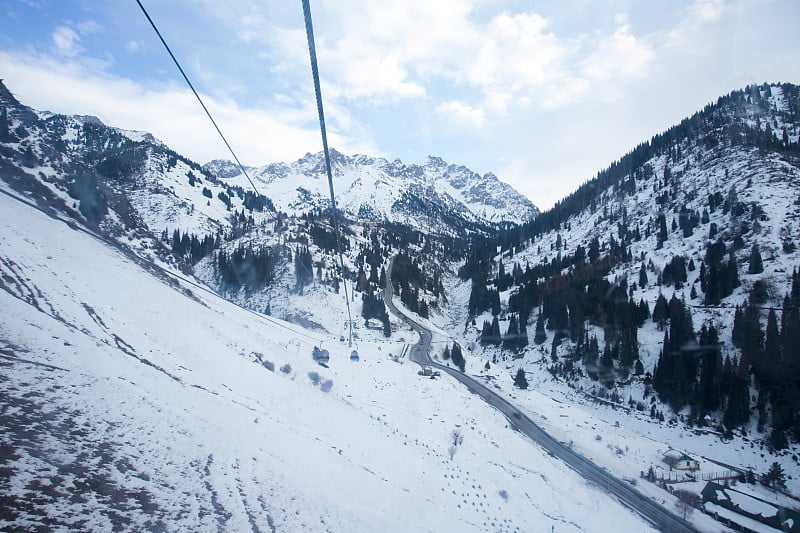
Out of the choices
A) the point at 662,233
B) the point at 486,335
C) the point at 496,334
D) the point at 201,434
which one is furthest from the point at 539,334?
the point at 201,434

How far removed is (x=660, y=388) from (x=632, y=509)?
105 feet

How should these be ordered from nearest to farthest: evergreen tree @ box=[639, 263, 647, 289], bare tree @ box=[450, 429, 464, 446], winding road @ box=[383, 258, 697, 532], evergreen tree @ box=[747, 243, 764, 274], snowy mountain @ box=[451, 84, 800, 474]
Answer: winding road @ box=[383, 258, 697, 532] < bare tree @ box=[450, 429, 464, 446] < snowy mountain @ box=[451, 84, 800, 474] < evergreen tree @ box=[747, 243, 764, 274] < evergreen tree @ box=[639, 263, 647, 289]

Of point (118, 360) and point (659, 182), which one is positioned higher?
point (659, 182)

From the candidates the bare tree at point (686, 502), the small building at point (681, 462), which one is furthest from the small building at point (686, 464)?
the bare tree at point (686, 502)

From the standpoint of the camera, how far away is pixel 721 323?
187ft

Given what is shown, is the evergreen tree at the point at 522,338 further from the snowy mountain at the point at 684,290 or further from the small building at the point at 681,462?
the small building at the point at 681,462

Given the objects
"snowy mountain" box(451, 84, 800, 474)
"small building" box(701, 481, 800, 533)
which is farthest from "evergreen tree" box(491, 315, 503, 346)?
"small building" box(701, 481, 800, 533)

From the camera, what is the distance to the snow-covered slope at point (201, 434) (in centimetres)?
980

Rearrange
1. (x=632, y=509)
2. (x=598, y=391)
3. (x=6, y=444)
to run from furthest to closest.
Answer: (x=598, y=391) < (x=632, y=509) < (x=6, y=444)

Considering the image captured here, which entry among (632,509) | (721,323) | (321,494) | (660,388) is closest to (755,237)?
(721,323)

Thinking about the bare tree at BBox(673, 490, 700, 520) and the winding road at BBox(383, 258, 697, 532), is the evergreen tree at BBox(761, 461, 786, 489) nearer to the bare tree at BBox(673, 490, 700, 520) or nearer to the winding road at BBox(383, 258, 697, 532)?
the bare tree at BBox(673, 490, 700, 520)

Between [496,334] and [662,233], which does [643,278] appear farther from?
[496,334]

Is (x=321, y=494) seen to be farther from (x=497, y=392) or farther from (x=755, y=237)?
(x=755, y=237)

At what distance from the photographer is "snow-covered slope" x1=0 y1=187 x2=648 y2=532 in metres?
9.80
